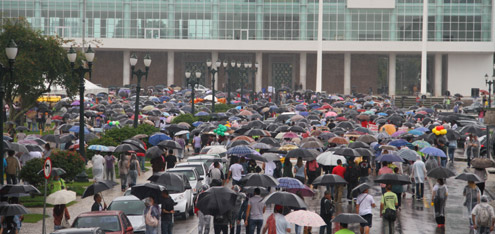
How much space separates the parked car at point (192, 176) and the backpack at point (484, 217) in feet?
29.1

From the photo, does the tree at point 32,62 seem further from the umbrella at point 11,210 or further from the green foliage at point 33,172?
the umbrella at point 11,210

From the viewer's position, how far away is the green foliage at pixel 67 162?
95.1 feet

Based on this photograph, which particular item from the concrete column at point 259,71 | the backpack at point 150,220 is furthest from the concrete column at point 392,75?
the backpack at point 150,220

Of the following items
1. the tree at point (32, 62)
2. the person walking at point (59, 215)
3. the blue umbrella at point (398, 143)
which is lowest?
the person walking at point (59, 215)

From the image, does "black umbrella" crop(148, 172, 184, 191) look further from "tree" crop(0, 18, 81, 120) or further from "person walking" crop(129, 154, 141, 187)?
"tree" crop(0, 18, 81, 120)

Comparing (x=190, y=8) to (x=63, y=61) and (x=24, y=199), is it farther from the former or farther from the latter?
(x=24, y=199)

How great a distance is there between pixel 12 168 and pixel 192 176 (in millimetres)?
6144

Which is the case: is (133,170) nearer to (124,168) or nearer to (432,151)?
(124,168)

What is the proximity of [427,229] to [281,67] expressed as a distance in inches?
3438

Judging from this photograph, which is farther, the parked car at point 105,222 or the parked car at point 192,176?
the parked car at point 192,176

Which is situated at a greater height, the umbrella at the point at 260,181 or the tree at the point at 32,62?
the tree at the point at 32,62

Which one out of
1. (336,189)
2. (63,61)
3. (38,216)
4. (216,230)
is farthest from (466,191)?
(63,61)

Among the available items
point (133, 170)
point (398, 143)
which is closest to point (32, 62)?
point (133, 170)

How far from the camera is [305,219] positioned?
1794 cm
